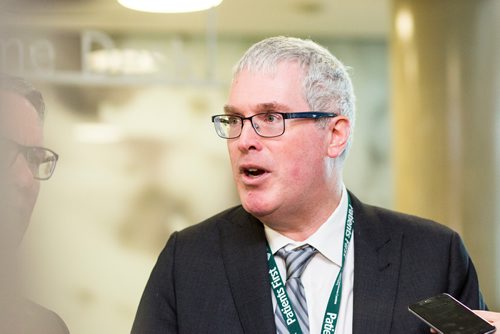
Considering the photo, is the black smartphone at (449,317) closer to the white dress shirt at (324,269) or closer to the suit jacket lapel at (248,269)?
the white dress shirt at (324,269)

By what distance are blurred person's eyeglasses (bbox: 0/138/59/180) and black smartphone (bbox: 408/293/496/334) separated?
42.1 inches

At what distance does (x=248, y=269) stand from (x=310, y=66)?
1.85ft

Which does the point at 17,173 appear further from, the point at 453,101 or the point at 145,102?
the point at 453,101

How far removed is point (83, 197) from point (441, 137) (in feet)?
8.84

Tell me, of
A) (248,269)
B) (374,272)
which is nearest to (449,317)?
(374,272)

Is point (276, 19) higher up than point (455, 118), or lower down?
higher up

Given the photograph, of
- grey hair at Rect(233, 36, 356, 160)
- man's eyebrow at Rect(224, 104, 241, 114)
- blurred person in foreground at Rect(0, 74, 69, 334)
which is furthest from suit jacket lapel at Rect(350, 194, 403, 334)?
blurred person in foreground at Rect(0, 74, 69, 334)

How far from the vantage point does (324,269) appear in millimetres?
2004

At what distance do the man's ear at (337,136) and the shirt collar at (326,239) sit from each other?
165mm

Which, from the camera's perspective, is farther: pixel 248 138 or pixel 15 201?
pixel 248 138

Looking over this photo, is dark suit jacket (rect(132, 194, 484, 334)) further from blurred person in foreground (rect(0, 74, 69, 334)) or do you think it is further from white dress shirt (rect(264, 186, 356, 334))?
blurred person in foreground (rect(0, 74, 69, 334))

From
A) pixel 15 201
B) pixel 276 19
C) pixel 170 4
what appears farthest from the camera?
pixel 276 19

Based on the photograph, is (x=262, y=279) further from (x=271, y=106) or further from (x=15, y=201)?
(x=15, y=201)

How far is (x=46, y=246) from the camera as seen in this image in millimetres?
531
